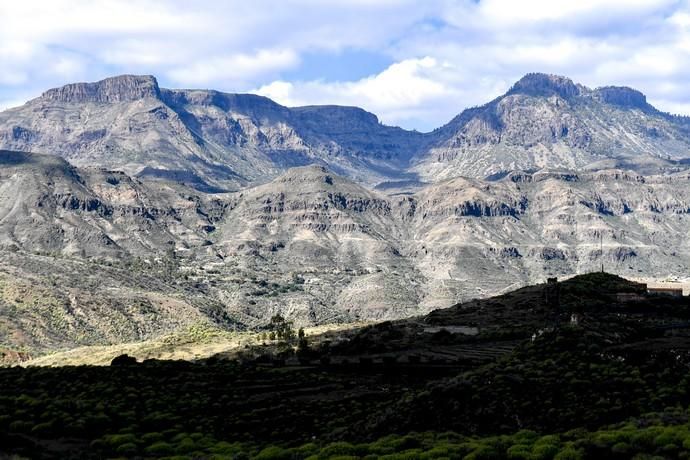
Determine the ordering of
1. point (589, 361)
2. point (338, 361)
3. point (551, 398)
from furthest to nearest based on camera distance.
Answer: point (338, 361), point (589, 361), point (551, 398)

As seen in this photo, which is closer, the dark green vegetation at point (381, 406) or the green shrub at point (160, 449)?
the dark green vegetation at point (381, 406)

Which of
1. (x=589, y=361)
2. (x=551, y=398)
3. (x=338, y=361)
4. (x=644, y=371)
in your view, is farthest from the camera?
(x=338, y=361)

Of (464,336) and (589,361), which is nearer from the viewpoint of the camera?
(589,361)

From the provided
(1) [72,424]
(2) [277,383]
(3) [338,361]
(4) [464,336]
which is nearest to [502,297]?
(4) [464,336]

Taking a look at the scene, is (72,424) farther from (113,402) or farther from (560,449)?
(560,449)

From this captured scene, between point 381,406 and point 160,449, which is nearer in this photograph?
point 160,449

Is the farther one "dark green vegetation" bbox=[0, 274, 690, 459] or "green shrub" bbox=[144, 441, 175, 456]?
"green shrub" bbox=[144, 441, 175, 456]

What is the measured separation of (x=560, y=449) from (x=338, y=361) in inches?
2403

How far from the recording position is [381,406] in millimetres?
56969

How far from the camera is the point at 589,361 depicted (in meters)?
56.9

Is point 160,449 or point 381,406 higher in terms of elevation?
point 160,449

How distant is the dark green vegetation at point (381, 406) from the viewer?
37531mm

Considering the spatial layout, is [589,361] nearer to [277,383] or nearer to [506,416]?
[506,416]

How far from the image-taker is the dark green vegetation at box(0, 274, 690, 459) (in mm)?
37531
